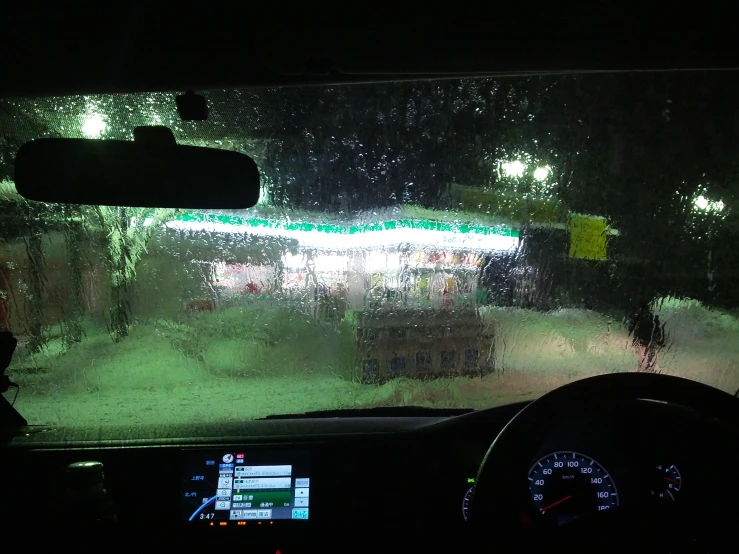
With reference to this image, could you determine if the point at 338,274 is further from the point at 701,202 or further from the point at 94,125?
the point at 701,202

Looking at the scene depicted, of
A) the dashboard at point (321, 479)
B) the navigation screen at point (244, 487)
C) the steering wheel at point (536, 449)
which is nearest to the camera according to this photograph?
the steering wheel at point (536, 449)

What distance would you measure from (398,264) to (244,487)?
1366 mm

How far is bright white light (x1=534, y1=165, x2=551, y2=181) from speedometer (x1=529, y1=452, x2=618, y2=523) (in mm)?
1451

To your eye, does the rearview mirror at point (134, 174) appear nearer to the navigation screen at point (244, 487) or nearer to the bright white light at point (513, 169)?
the navigation screen at point (244, 487)

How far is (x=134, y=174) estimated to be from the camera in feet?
7.78

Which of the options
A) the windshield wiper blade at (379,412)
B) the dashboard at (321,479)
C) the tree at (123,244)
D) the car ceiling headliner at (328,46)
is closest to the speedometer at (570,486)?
the dashboard at (321,479)

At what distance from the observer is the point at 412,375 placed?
3.08m

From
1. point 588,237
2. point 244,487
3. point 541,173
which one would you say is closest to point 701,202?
point 588,237

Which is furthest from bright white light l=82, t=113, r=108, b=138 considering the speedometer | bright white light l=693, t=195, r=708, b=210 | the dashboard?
bright white light l=693, t=195, r=708, b=210

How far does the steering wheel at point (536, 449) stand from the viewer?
1.50 meters

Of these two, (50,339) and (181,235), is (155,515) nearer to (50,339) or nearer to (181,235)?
(50,339)

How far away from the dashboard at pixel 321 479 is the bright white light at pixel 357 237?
928mm

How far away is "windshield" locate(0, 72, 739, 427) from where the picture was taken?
3.00 m

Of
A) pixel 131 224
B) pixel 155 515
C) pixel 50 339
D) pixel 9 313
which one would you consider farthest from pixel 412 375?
pixel 9 313
